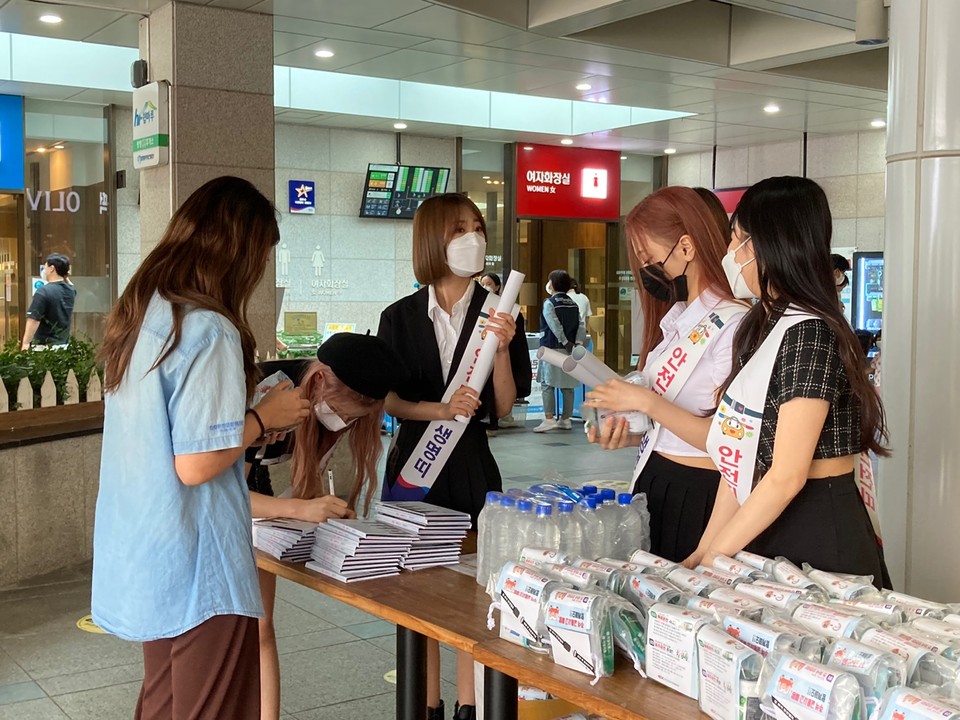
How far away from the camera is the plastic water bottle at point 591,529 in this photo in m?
2.21

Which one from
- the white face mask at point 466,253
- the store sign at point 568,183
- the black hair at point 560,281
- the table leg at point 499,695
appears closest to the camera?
the table leg at point 499,695

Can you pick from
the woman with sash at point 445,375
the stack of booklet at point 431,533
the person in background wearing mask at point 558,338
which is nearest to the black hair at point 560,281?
the person in background wearing mask at point 558,338

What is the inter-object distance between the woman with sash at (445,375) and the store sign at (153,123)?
3.48 meters

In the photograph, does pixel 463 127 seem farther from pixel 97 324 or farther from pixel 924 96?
pixel 924 96

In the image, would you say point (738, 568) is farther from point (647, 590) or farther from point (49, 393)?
point (49, 393)

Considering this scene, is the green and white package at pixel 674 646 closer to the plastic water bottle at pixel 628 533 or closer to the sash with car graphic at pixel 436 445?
the plastic water bottle at pixel 628 533

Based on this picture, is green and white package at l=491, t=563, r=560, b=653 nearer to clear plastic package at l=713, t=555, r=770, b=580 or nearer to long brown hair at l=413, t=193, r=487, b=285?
clear plastic package at l=713, t=555, r=770, b=580

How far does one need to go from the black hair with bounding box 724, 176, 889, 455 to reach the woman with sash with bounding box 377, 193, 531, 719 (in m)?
1.04

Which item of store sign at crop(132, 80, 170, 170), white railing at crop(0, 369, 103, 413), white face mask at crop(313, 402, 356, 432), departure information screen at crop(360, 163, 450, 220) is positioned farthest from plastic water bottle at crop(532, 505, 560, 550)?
departure information screen at crop(360, 163, 450, 220)

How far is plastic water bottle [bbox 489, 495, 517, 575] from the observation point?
7.43 feet

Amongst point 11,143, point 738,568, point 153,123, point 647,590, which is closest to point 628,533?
point 738,568

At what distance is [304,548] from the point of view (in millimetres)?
2604

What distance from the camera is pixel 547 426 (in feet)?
38.3

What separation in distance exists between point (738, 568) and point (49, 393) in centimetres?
459
